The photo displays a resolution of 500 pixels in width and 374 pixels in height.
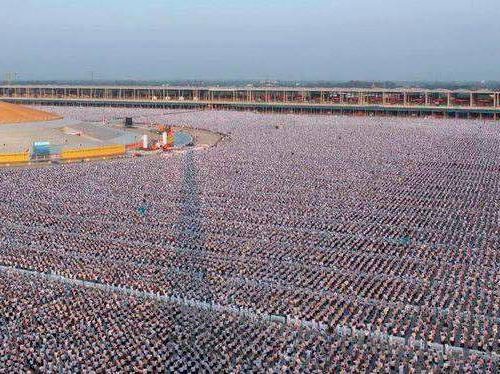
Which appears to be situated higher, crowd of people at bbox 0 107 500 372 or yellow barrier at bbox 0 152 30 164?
yellow barrier at bbox 0 152 30 164

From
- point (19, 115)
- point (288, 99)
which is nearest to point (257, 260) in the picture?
point (19, 115)

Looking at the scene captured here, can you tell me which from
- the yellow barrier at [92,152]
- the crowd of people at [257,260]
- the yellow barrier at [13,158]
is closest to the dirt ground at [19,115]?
the yellow barrier at [13,158]

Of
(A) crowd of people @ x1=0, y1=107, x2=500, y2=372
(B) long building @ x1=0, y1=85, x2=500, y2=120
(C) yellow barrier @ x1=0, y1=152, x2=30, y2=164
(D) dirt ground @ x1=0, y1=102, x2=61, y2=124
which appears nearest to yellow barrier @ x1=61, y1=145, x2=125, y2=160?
(C) yellow barrier @ x1=0, y1=152, x2=30, y2=164

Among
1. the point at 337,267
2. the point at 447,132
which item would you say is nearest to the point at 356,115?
the point at 447,132

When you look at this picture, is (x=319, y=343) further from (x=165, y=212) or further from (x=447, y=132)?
(x=447, y=132)

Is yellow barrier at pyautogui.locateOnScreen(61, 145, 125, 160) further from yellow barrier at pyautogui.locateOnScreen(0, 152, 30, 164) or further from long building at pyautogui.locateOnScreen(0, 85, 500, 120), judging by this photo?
long building at pyautogui.locateOnScreen(0, 85, 500, 120)

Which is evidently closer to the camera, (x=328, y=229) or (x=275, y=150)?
(x=328, y=229)
